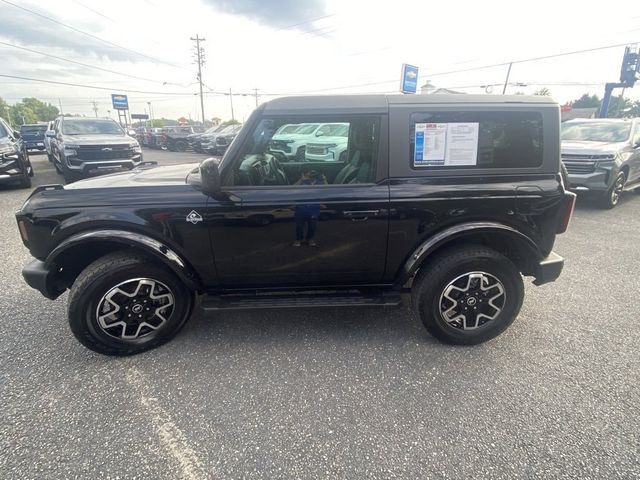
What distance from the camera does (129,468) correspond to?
5.53 ft

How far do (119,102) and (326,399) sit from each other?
47773mm

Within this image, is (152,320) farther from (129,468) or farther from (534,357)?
(534,357)

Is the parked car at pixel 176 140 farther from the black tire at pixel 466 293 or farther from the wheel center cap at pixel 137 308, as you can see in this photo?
the black tire at pixel 466 293

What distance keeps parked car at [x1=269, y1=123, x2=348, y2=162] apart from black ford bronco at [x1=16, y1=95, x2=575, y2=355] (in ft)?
0.15

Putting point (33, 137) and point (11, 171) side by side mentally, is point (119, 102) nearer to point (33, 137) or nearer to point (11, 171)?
point (33, 137)

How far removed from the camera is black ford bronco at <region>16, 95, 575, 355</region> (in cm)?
231

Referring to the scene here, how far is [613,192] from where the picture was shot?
658cm

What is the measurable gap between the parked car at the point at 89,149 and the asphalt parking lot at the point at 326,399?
21.3 feet

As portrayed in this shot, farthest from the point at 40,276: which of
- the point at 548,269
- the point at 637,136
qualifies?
the point at 637,136

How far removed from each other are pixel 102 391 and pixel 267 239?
1495 mm

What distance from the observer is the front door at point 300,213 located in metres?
2.33

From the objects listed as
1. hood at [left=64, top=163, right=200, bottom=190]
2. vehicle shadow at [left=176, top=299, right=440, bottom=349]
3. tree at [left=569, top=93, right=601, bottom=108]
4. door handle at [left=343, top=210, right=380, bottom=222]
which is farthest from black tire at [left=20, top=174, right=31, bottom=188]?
tree at [left=569, top=93, right=601, bottom=108]

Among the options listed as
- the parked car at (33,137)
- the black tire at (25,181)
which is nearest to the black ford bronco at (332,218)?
the black tire at (25,181)

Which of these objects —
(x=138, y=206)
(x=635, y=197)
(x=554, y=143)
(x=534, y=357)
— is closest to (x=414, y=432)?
(x=534, y=357)
